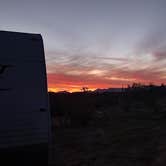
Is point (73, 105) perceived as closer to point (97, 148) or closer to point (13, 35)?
point (97, 148)

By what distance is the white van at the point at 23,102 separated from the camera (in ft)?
23.7

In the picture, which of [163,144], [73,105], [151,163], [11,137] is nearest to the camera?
[11,137]

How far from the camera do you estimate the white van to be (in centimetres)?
723

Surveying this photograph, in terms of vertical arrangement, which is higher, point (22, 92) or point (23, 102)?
point (22, 92)

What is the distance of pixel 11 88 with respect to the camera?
7297 millimetres

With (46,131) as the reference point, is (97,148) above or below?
below

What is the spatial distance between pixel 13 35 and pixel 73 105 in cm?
1855

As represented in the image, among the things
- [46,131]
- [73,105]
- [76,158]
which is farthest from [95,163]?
[73,105]

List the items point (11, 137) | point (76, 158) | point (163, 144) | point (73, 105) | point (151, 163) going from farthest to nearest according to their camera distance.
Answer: point (73, 105), point (163, 144), point (76, 158), point (151, 163), point (11, 137)

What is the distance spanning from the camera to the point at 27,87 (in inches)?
293

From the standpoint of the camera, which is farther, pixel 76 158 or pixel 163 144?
pixel 163 144

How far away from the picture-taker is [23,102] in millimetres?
7371

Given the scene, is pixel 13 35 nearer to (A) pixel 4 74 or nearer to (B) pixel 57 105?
(A) pixel 4 74

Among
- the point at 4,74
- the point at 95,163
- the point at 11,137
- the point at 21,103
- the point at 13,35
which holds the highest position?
the point at 13,35
